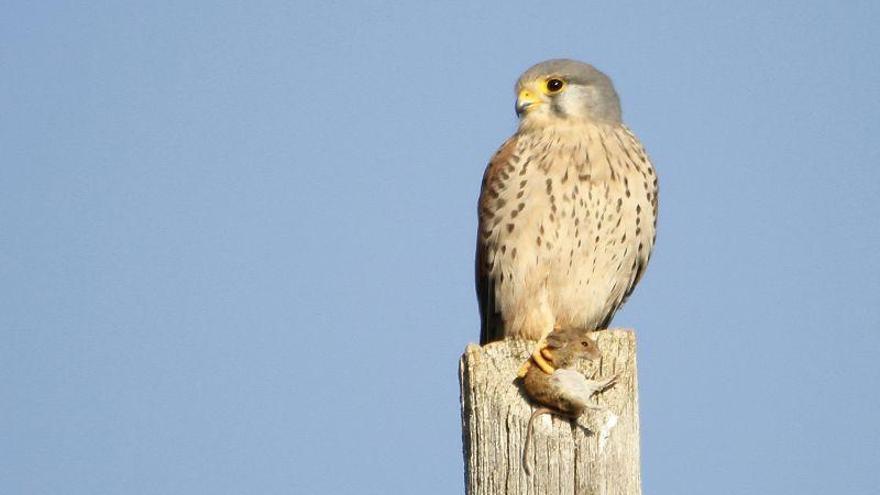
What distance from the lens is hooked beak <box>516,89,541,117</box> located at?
612 centimetres

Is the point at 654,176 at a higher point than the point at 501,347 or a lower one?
higher

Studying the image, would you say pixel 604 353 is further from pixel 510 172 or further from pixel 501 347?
pixel 510 172

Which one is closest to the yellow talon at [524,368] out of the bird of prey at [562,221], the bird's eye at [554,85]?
the bird of prey at [562,221]

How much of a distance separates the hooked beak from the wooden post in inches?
101

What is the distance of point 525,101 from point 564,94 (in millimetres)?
200

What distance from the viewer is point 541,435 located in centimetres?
346

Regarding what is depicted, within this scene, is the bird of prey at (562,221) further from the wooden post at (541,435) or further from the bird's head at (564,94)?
the wooden post at (541,435)

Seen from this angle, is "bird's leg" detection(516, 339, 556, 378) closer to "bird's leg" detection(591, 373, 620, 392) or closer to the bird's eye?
"bird's leg" detection(591, 373, 620, 392)

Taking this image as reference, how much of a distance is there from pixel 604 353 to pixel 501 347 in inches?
12.5

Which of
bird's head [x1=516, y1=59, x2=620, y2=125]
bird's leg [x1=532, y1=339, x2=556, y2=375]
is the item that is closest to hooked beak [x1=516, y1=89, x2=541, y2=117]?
bird's head [x1=516, y1=59, x2=620, y2=125]

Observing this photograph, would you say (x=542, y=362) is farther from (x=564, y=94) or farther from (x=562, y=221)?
(x=564, y=94)

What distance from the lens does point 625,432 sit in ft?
11.4

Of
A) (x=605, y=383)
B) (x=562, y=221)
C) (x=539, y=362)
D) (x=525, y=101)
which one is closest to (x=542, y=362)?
(x=539, y=362)

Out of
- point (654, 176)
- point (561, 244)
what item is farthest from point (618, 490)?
point (654, 176)
